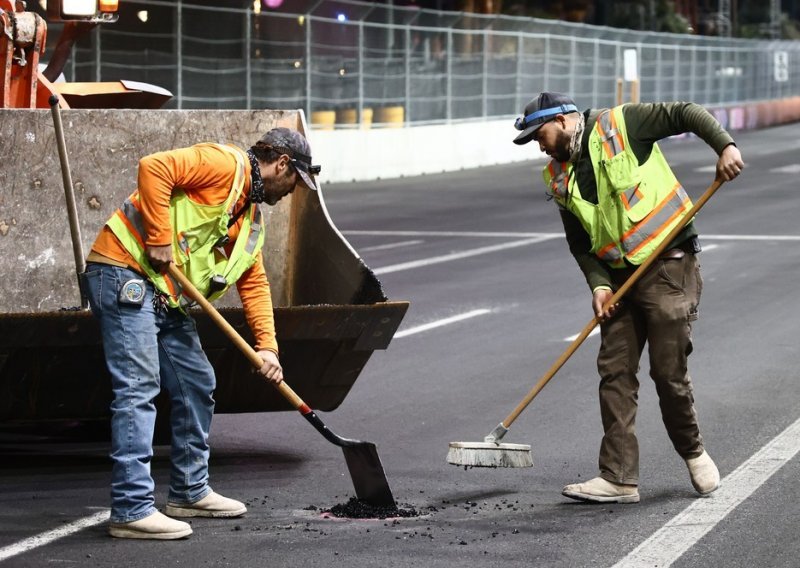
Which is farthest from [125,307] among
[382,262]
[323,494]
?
[382,262]

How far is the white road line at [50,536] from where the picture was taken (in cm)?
604

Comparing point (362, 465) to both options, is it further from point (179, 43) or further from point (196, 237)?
point (179, 43)

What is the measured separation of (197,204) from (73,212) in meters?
1.53

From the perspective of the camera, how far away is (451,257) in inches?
659

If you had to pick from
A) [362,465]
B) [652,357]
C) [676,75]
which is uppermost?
[676,75]

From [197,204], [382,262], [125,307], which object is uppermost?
[197,204]

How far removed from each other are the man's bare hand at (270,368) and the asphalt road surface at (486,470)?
58 cm

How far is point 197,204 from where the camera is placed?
20.2 feet

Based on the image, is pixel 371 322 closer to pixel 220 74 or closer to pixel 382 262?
pixel 382 262

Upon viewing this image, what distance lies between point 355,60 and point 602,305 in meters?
22.8

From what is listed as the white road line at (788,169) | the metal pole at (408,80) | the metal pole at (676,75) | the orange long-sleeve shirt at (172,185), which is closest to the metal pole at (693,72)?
the metal pole at (676,75)

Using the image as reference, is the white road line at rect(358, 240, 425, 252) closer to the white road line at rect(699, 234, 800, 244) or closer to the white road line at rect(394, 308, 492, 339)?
the white road line at rect(699, 234, 800, 244)

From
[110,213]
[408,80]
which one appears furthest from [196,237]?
[408,80]

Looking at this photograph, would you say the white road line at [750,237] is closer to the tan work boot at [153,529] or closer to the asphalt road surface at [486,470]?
the asphalt road surface at [486,470]
